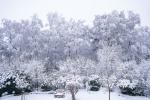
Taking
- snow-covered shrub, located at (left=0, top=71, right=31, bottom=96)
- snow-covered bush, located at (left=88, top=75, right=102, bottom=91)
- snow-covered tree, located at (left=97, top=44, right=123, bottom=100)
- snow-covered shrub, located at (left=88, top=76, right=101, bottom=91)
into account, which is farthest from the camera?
snow-covered shrub, located at (left=88, top=76, right=101, bottom=91)

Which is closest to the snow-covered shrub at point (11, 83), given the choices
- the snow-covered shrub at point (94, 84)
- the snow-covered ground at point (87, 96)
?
the snow-covered ground at point (87, 96)

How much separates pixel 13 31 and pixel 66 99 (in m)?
19.7

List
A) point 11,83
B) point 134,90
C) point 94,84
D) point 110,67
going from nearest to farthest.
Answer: point 110,67
point 11,83
point 134,90
point 94,84

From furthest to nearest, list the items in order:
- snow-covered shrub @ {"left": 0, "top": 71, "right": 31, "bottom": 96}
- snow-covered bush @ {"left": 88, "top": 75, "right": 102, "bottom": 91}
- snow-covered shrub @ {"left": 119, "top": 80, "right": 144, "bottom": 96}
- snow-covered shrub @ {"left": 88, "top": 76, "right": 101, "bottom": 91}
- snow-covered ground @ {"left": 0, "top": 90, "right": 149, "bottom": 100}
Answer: snow-covered shrub @ {"left": 88, "top": 76, "right": 101, "bottom": 91} → snow-covered bush @ {"left": 88, "top": 75, "right": 102, "bottom": 91} → snow-covered shrub @ {"left": 119, "top": 80, "right": 144, "bottom": 96} → snow-covered ground @ {"left": 0, "top": 90, "right": 149, "bottom": 100} → snow-covered shrub @ {"left": 0, "top": 71, "right": 31, "bottom": 96}

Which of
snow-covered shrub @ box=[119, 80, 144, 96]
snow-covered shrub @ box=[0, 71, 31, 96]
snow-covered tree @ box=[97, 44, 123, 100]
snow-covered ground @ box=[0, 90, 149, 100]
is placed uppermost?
snow-covered tree @ box=[97, 44, 123, 100]

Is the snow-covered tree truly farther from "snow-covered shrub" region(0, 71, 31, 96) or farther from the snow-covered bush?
"snow-covered shrub" region(0, 71, 31, 96)

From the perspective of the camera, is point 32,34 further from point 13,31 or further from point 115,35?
point 115,35

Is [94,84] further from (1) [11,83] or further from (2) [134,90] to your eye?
(1) [11,83]

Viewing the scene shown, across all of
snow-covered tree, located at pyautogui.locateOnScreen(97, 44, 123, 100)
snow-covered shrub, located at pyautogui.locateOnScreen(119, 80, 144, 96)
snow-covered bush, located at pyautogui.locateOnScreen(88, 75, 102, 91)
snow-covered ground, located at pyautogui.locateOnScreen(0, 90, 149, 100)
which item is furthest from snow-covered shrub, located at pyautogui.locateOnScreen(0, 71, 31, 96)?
snow-covered shrub, located at pyautogui.locateOnScreen(119, 80, 144, 96)

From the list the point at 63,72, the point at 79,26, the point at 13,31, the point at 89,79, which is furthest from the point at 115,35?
the point at 13,31

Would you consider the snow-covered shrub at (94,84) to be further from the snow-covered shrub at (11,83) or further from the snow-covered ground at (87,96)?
the snow-covered shrub at (11,83)

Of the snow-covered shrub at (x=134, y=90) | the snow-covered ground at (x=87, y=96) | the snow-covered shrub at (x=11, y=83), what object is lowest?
the snow-covered ground at (x=87, y=96)

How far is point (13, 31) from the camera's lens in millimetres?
41062

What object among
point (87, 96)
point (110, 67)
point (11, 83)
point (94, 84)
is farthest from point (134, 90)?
point (11, 83)
